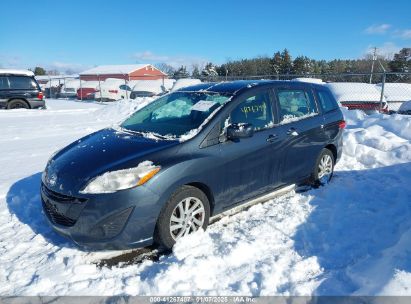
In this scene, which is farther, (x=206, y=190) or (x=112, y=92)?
(x=112, y=92)

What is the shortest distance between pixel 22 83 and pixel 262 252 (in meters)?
14.7

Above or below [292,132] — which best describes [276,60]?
above

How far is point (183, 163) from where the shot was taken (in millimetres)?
3387

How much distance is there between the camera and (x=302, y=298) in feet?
8.89

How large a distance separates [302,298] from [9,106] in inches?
603

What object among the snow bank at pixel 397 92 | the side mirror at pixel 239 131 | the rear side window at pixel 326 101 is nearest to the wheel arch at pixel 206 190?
the side mirror at pixel 239 131

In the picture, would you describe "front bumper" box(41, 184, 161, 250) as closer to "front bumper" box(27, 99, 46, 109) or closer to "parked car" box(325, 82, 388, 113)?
"parked car" box(325, 82, 388, 113)

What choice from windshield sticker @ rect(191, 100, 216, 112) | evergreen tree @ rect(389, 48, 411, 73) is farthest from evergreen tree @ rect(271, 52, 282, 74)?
windshield sticker @ rect(191, 100, 216, 112)

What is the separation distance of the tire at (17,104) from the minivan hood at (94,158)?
41.7 feet

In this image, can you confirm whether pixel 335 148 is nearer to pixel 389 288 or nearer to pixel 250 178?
pixel 250 178

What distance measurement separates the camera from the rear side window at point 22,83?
14680 mm

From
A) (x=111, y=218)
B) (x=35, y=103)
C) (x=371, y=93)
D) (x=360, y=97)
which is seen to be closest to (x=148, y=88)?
(x=35, y=103)

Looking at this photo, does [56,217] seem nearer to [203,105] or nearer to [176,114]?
[176,114]

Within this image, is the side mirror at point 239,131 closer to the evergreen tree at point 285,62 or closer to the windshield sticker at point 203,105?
the windshield sticker at point 203,105
